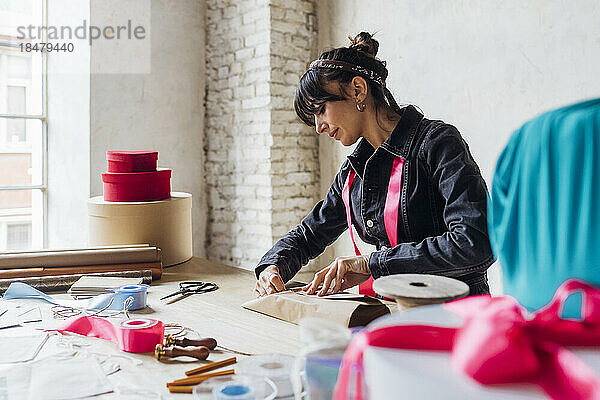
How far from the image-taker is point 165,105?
3.94 m

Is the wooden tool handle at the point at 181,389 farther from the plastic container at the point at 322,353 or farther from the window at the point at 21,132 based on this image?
the window at the point at 21,132

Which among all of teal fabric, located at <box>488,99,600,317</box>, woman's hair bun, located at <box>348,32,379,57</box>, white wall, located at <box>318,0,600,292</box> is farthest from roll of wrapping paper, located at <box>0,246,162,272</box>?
white wall, located at <box>318,0,600,292</box>

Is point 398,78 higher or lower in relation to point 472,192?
higher

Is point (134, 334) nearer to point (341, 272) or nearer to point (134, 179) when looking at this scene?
point (341, 272)

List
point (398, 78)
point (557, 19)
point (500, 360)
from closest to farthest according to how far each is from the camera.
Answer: point (500, 360) < point (557, 19) < point (398, 78)

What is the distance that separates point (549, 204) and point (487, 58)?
2406 mm

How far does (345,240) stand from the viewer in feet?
12.5

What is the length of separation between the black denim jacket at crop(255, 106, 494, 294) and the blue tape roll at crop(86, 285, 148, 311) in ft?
1.44

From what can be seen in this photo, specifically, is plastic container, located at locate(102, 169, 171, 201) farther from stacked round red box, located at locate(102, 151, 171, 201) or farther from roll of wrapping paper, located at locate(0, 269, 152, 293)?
roll of wrapping paper, located at locate(0, 269, 152, 293)

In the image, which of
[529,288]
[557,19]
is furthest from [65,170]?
[529,288]

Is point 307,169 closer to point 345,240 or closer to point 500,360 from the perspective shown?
point 345,240

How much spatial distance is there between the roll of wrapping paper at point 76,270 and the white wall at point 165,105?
167 centimetres

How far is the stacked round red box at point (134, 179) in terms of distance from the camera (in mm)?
2375

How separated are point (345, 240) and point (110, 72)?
185 centimetres
